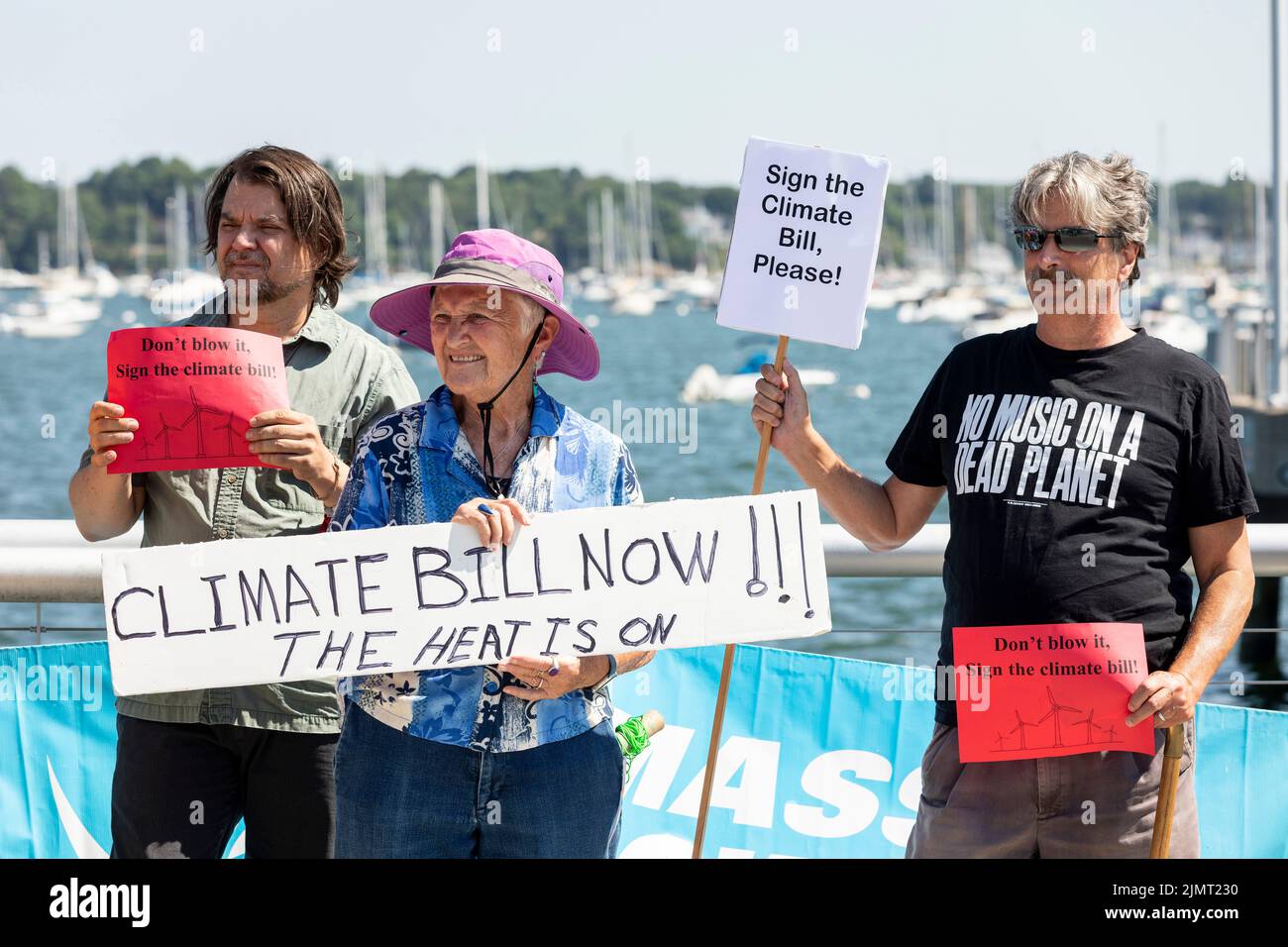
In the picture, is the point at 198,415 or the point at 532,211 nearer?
the point at 198,415

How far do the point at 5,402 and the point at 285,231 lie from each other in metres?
54.6

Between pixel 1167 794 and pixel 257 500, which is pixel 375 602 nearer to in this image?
pixel 257 500

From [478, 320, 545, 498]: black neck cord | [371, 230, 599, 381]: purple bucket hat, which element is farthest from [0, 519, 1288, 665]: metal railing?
[478, 320, 545, 498]: black neck cord

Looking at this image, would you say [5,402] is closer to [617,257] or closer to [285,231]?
[285,231]

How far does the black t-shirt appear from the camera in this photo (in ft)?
10.9

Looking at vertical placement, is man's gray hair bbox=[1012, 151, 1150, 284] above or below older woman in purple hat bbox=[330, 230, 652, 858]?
above

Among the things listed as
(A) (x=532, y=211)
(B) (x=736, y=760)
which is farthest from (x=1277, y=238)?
(A) (x=532, y=211)

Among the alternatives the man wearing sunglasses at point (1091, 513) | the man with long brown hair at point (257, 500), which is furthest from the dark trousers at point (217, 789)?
the man wearing sunglasses at point (1091, 513)

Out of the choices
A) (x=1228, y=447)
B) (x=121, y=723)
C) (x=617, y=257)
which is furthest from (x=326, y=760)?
(x=617, y=257)

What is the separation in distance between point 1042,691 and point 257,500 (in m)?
1.83

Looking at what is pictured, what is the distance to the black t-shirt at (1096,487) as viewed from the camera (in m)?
3.32

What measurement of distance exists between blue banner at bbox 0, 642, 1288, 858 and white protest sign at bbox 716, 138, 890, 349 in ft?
3.76

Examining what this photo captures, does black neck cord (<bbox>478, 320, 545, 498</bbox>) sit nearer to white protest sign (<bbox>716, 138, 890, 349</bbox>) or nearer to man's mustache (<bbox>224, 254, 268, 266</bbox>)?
white protest sign (<bbox>716, 138, 890, 349</bbox>)

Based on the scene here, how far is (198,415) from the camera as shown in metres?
3.45
